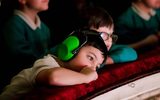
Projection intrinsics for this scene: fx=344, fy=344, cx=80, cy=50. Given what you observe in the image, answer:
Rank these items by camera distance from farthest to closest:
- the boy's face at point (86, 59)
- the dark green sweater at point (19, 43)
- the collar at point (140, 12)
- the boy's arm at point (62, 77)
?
1. the collar at point (140, 12)
2. the dark green sweater at point (19, 43)
3. the boy's face at point (86, 59)
4. the boy's arm at point (62, 77)

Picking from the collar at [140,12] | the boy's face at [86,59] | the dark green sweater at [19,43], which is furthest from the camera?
the collar at [140,12]

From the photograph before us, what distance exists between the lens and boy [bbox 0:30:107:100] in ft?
3.53

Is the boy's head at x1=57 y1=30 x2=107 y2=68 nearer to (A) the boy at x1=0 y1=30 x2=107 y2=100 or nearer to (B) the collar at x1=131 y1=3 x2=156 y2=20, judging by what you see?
(A) the boy at x1=0 y1=30 x2=107 y2=100

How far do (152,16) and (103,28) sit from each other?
37.8 inches

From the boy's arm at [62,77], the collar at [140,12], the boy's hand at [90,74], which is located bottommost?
the collar at [140,12]

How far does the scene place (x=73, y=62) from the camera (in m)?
1.17

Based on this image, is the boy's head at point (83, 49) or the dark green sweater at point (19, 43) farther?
the dark green sweater at point (19, 43)

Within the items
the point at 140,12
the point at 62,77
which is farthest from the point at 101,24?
the point at 140,12

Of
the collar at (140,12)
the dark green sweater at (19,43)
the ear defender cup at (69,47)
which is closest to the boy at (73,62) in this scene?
the ear defender cup at (69,47)

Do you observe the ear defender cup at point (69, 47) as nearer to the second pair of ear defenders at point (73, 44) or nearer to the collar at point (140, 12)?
the second pair of ear defenders at point (73, 44)

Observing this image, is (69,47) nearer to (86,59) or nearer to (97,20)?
(86,59)

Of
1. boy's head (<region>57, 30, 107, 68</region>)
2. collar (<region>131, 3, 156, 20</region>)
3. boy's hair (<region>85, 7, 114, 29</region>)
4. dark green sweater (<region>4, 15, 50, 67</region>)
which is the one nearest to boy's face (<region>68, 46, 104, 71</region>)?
boy's head (<region>57, 30, 107, 68</region>)

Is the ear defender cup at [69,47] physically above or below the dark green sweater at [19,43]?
above

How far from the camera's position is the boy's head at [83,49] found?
111 centimetres
